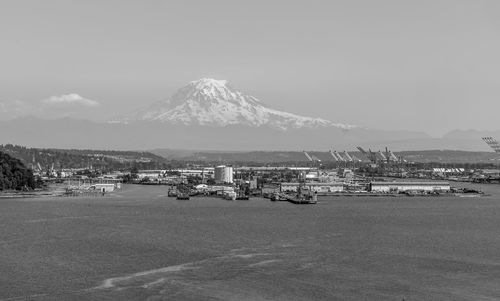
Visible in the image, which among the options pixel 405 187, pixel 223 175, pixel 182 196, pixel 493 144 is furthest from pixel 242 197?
pixel 493 144

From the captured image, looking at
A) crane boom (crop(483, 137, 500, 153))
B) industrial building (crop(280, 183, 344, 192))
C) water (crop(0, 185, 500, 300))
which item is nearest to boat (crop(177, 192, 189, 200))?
industrial building (crop(280, 183, 344, 192))

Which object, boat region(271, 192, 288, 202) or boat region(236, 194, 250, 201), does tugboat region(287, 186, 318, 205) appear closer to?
boat region(271, 192, 288, 202)

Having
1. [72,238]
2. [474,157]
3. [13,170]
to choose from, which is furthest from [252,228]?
[474,157]

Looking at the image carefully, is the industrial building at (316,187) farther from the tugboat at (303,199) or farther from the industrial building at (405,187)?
the tugboat at (303,199)

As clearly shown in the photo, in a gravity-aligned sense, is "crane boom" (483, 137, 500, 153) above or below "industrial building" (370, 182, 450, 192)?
above

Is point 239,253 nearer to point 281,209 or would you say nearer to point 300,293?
point 300,293

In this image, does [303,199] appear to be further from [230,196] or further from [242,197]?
[230,196]
